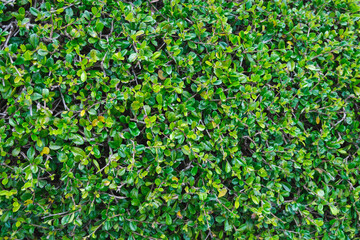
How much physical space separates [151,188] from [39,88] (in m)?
0.88

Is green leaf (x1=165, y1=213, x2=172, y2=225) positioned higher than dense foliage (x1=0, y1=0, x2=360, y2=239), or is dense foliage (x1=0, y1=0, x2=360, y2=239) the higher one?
dense foliage (x1=0, y1=0, x2=360, y2=239)

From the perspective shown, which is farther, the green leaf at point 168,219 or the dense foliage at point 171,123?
the green leaf at point 168,219

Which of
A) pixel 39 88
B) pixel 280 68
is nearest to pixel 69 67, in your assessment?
pixel 39 88

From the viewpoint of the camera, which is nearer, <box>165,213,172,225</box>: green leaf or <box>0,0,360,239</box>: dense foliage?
<box>0,0,360,239</box>: dense foliage

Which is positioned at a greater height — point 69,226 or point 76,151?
point 76,151

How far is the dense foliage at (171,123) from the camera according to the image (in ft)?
5.40

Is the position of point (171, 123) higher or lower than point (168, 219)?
higher

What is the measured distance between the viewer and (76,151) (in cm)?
164

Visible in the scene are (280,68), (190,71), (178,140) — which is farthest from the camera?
(280,68)

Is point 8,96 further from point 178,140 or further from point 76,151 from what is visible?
point 178,140

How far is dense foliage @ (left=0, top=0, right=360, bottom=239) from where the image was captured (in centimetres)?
164

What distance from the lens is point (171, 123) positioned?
171 centimetres

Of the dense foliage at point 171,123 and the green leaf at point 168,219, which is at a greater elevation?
the dense foliage at point 171,123

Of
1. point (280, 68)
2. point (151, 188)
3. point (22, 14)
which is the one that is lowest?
point (151, 188)
